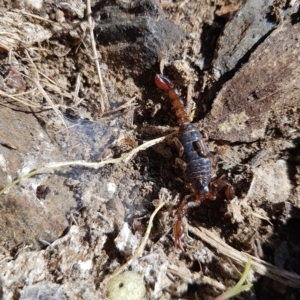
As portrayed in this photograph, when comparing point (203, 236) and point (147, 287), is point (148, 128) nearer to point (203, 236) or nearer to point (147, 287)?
point (203, 236)

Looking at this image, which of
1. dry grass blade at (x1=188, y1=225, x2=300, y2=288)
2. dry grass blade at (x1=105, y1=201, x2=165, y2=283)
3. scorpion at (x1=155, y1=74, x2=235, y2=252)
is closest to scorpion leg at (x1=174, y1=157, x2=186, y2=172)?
scorpion at (x1=155, y1=74, x2=235, y2=252)

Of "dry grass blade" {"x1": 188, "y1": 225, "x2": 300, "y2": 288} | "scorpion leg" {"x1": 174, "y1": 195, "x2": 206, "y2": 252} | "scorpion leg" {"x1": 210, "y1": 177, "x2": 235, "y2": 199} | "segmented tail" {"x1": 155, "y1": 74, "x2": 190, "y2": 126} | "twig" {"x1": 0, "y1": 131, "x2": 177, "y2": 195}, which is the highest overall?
"segmented tail" {"x1": 155, "y1": 74, "x2": 190, "y2": 126}

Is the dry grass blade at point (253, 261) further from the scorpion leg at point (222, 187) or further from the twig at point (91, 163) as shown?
the twig at point (91, 163)

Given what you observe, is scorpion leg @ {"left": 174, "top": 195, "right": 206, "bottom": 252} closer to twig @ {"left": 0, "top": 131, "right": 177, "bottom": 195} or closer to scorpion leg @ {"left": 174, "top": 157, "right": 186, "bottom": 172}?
scorpion leg @ {"left": 174, "top": 157, "right": 186, "bottom": 172}

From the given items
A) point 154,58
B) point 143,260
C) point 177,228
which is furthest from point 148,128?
point 143,260

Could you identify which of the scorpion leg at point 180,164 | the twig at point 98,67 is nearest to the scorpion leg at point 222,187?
the scorpion leg at point 180,164

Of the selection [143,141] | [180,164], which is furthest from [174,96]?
[180,164]

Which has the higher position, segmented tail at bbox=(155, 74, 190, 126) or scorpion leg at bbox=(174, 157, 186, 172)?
segmented tail at bbox=(155, 74, 190, 126)

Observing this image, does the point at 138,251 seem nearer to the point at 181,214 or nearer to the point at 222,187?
the point at 181,214
